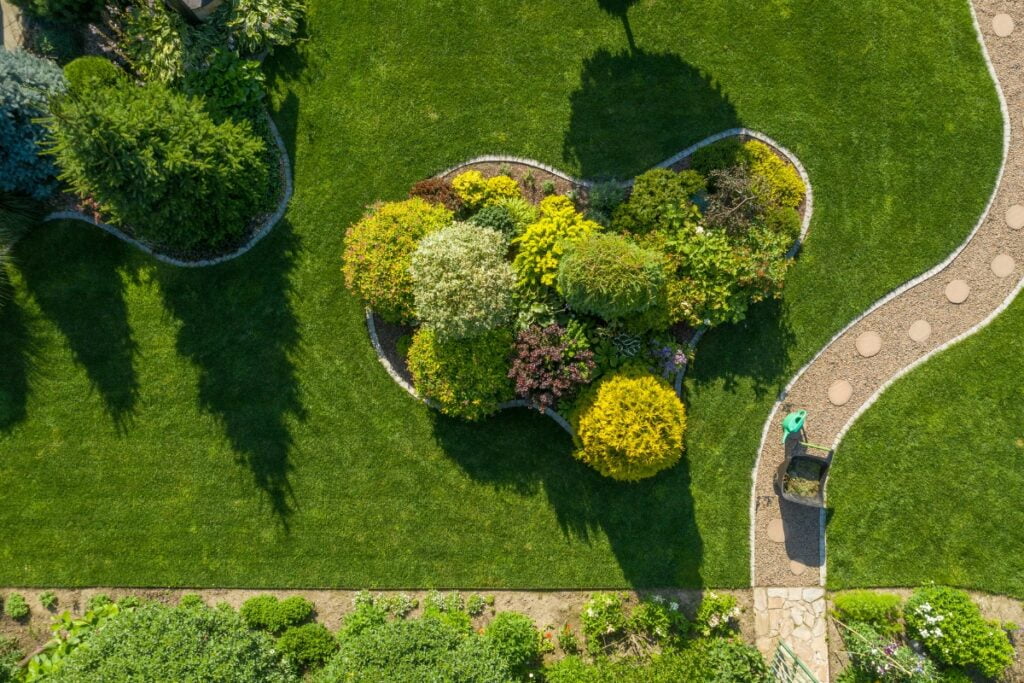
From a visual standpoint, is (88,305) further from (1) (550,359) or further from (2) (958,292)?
(2) (958,292)

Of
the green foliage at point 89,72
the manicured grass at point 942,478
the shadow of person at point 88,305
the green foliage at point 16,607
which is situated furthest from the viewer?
the shadow of person at point 88,305

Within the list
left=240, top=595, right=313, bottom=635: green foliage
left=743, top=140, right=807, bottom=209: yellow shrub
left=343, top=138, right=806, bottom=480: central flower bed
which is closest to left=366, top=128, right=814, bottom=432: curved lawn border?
left=343, top=138, right=806, bottom=480: central flower bed

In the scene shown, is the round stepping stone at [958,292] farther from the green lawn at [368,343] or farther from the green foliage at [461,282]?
the green foliage at [461,282]

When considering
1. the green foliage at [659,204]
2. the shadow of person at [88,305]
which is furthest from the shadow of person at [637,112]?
the shadow of person at [88,305]

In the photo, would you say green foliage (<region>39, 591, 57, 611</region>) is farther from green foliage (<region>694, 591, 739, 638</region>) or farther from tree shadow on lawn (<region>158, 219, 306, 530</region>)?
green foliage (<region>694, 591, 739, 638</region>)

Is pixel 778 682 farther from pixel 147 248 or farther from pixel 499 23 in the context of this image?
pixel 147 248
